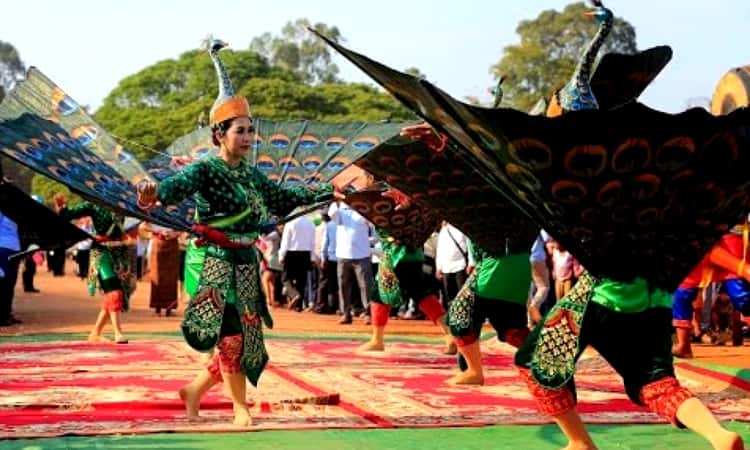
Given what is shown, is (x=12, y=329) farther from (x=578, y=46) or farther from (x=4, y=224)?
(x=578, y=46)

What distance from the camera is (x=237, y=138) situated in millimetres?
6012

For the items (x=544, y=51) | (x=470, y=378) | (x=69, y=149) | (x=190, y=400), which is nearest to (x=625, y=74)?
(x=470, y=378)

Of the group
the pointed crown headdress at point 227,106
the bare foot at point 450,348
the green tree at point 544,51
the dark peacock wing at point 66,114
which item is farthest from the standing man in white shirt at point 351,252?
the green tree at point 544,51

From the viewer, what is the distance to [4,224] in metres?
12.4

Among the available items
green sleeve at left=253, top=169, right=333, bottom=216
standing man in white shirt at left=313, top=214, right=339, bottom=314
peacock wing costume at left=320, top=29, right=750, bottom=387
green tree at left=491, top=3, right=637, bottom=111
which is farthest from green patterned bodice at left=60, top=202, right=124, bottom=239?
green tree at left=491, top=3, right=637, bottom=111

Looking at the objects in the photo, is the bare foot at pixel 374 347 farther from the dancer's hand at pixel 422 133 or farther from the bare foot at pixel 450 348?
the dancer's hand at pixel 422 133

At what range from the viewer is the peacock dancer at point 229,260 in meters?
5.88

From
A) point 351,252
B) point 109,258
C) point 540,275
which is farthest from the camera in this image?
point 351,252

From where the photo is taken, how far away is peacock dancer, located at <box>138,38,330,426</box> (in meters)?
5.88

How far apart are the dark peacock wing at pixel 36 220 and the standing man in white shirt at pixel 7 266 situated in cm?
339

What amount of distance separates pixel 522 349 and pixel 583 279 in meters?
0.38

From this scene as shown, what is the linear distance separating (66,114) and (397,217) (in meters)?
3.03

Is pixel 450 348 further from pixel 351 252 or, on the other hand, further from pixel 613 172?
pixel 613 172

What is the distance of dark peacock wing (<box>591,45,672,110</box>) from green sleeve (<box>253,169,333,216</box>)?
1.79 meters
